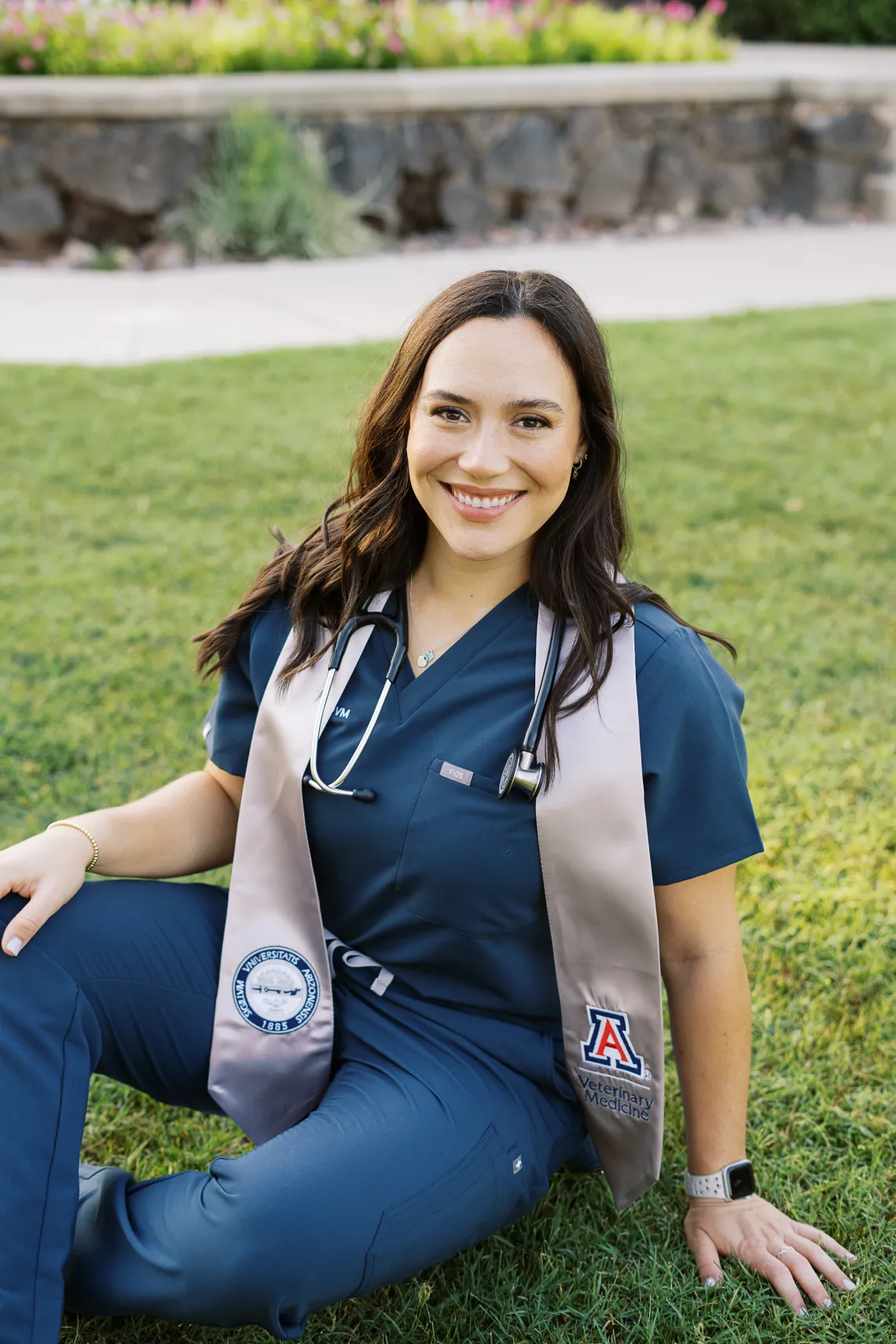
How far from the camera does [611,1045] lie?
1689 mm

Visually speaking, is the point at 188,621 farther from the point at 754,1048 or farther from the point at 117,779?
the point at 754,1048

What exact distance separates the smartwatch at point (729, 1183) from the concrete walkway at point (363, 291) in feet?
14.1

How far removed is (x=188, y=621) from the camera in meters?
3.57

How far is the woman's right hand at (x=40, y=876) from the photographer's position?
5.32ft

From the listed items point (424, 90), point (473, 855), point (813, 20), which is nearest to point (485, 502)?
point (473, 855)

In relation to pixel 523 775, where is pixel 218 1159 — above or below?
below

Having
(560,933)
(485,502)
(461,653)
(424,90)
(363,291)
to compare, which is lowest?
(363,291)

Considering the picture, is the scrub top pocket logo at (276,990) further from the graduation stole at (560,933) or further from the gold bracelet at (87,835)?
the gold bracelet at (87,835)

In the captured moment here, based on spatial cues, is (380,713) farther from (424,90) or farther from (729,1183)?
(424,90)

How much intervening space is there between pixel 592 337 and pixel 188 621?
82.4 inches

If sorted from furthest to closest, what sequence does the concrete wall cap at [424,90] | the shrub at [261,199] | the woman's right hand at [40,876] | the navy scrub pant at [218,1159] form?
the shrub at [261,199] → the concrete wall cap at [424,90] → the woman's right hand at [40,876] → the navy scrub pant at [218,1159]

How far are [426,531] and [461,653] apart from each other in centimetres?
22

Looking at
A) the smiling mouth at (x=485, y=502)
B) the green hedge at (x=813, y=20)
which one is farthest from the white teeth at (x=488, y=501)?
the green hedge at (x=813, y=20)

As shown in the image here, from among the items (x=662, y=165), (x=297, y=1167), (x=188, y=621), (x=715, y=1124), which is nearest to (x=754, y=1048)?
(x=715, y=1124)
